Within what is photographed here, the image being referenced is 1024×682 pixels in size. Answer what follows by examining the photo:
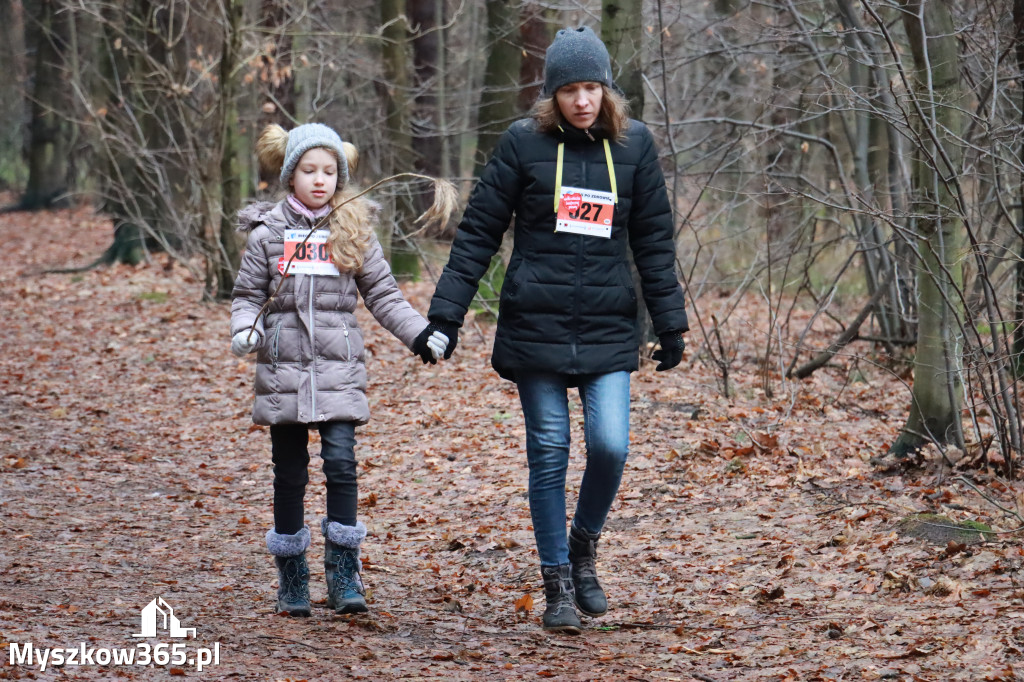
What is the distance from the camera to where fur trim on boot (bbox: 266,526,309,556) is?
15.1ft

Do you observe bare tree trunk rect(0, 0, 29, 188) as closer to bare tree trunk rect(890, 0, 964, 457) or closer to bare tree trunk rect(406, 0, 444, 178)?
bare tree trunk rect(406, 0, 444, 178)

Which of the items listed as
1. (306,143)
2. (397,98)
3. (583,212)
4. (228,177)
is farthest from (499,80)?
(583,212)

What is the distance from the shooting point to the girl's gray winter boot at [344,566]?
4570 mm

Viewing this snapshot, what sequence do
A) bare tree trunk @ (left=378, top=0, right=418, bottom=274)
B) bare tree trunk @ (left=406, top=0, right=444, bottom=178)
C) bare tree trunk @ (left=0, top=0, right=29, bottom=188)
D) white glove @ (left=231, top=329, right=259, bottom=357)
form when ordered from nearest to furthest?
1. white glove @ (left=231, top=329, right=259, bottom=357)
2. bare tree trunk @ (left=378, top=0, right=418, bottom=274)
3. bare tree trunk @ (left=406, top=0, right=444, bottom=178)
4. bare tree trunk @ (left=0, top=0, right=29, bottom=188)

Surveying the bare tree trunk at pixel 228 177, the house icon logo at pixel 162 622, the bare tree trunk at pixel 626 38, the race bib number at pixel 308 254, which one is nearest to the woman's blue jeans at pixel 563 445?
the race bib number at pixel 308 254

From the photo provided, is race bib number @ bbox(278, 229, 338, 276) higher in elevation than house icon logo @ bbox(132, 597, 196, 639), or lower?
higher

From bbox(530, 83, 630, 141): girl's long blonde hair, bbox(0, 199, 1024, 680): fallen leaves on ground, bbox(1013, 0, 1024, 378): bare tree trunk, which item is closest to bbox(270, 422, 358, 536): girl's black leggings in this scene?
bbox(0, 199, 1024, 680): fallen leaves on ground

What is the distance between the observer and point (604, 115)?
14.2 feet

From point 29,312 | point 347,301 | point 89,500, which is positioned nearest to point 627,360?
point 347,301

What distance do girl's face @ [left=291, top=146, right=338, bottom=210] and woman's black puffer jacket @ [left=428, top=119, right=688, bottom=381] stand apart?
649mm

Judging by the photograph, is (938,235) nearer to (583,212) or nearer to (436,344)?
(583,212)

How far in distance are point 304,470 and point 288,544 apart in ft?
1.02

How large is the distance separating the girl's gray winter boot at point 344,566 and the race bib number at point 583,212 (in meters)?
1.50

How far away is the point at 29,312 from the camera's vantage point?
550 inches
